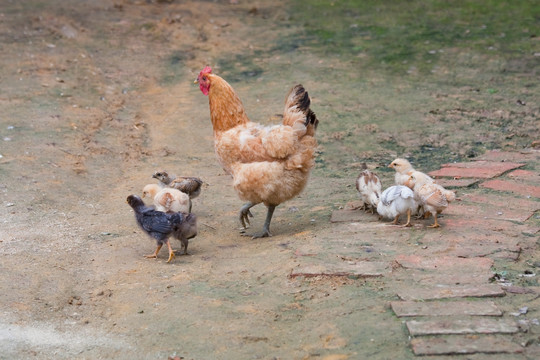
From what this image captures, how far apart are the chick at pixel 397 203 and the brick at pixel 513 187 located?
3.90ft

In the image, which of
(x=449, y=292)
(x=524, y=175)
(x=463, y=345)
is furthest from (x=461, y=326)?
(x=524, y=175)

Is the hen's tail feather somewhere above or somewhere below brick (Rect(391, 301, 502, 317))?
above

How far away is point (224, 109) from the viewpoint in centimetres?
676

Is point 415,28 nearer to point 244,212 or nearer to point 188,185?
point 188,185

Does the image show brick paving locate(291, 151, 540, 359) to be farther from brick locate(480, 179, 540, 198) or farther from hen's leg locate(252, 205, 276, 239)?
hen's leg locate(252, 205, 276, 239)

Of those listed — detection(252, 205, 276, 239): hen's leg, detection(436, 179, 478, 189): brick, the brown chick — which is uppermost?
the brown chick

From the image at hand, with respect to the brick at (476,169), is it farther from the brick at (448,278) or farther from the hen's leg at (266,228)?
the brick at (448,278)

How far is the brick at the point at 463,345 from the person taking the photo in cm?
379

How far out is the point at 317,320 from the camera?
4.39 meters

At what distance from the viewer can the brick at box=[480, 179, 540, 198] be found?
6.50m

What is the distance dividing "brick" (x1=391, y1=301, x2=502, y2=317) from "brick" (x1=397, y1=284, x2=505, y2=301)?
82mm

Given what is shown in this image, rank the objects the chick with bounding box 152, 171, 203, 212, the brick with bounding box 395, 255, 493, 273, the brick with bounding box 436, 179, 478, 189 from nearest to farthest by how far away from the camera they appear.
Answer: the brick with bounding box 395, 255, 493, 273
the brick with bounding box 436, 179, 478, 189
the chick with bounding box 152, 171, 203, 212

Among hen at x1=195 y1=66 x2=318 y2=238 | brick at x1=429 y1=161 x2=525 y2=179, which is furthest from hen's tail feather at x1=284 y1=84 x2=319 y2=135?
brick at x1=429 y1=161 x2=525 y2=179

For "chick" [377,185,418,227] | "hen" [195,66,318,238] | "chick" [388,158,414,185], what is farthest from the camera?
"chick" [388,158,414,185]
